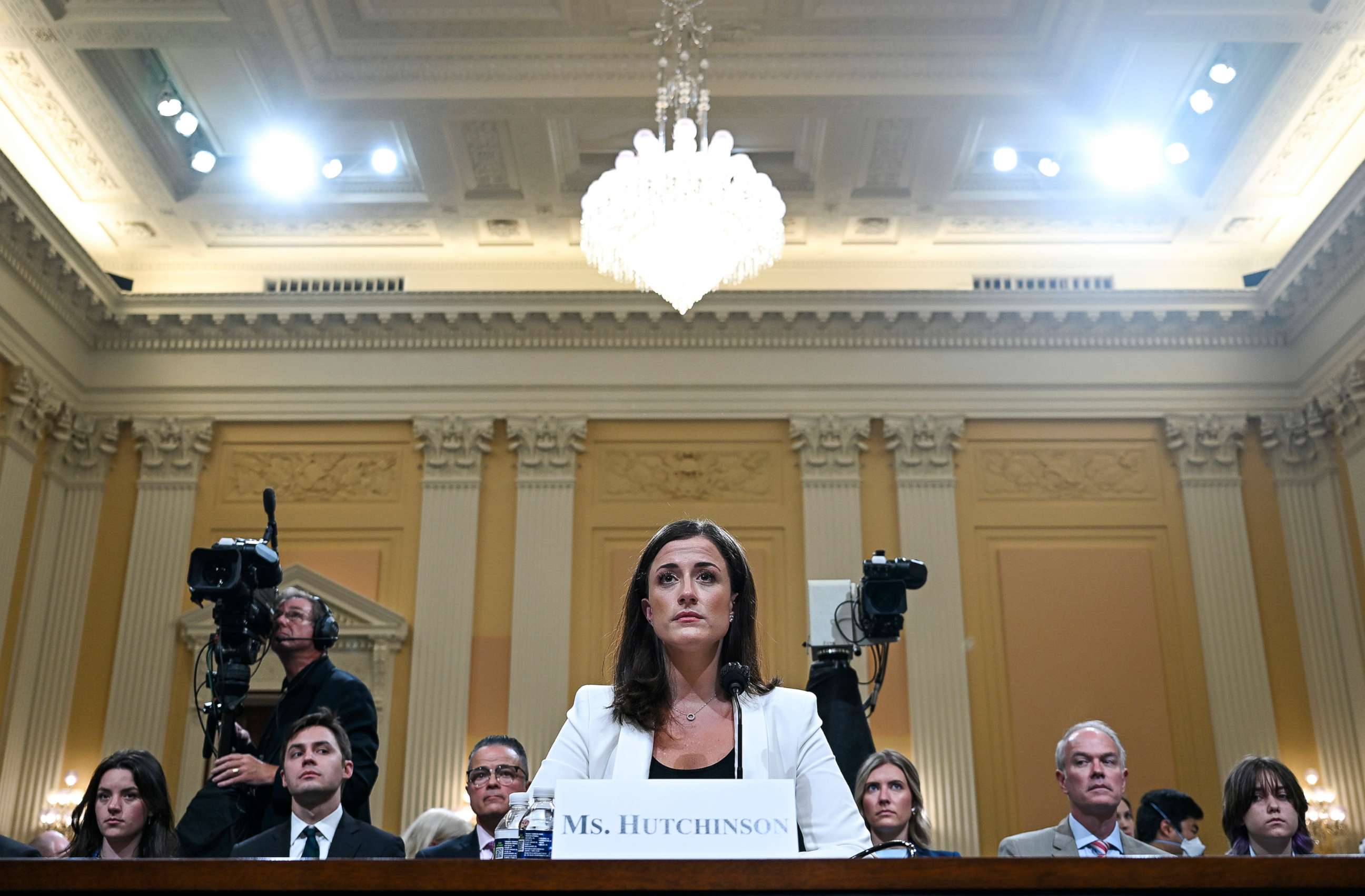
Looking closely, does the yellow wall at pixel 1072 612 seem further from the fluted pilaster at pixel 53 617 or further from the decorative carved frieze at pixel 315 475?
the fluted pilaster at pixel 53 617

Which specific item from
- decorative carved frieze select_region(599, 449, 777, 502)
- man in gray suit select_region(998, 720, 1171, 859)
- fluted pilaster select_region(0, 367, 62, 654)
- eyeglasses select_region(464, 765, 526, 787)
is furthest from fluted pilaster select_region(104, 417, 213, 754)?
man in gray suit select_region(998, 720, 1171, 859)

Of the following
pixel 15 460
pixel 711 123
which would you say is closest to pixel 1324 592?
pixel 711 123

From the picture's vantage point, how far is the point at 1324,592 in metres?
11.2

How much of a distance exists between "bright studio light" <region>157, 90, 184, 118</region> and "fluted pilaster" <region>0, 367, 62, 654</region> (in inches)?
100

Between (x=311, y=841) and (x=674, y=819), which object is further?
(x=311, y=841)

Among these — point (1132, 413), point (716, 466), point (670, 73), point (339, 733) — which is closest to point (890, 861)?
point (339, 733)

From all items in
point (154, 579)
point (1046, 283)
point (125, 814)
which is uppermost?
point (1046, 283)

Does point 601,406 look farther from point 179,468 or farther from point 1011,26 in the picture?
point 1011,26

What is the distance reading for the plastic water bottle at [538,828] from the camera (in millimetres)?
1898

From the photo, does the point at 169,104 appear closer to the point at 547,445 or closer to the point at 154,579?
the point at 154,579

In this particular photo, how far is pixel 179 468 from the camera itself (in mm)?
11664

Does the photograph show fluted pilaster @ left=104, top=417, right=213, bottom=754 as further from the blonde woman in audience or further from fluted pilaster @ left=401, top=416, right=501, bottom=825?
the blonde woman in audience

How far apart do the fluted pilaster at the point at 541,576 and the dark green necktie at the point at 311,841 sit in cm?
682

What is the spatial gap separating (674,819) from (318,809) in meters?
2.36
